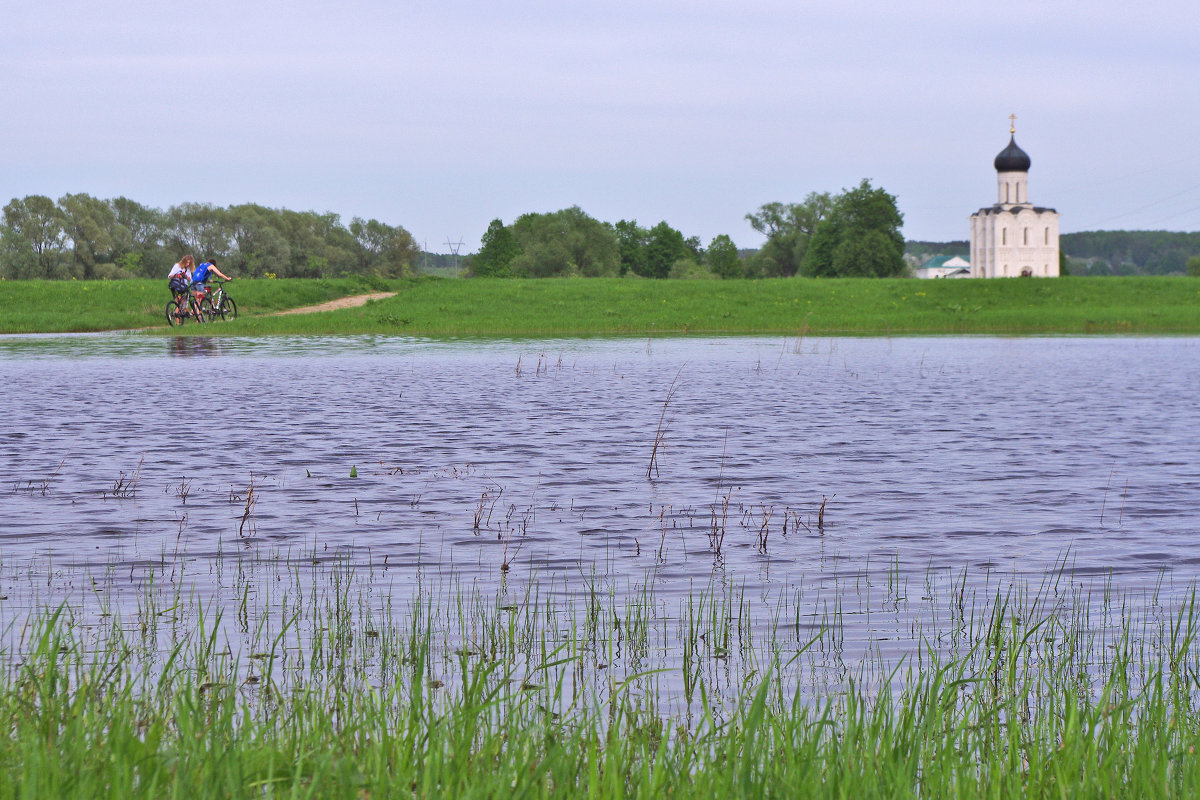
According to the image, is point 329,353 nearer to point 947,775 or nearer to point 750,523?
point 750,523

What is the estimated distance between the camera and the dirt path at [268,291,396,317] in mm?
50156

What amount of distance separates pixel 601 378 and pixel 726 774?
1992 cm

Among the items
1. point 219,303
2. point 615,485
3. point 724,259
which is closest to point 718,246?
point 724,259

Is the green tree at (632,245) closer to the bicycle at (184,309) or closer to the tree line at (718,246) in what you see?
the tree line at (718,246)

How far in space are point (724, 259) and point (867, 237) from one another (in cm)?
4955

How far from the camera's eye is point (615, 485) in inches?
412

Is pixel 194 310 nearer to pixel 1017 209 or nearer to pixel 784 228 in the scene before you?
pixel 1017 209

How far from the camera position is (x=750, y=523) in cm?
876

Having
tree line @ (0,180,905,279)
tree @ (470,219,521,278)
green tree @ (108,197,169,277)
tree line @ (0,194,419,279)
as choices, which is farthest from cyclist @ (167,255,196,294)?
tree @ (470,219,521,278)

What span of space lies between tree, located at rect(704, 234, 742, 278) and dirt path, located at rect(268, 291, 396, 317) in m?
110

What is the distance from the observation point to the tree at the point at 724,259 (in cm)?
16312

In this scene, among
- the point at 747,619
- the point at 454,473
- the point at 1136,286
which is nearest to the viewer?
the point at 747,619

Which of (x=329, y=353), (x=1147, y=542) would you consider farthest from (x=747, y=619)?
(x=329, y=353)

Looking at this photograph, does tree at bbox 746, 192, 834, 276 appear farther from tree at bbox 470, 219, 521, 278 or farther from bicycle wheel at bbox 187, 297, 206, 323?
bicycle wheel at bbox 187, 297, 206, 323
